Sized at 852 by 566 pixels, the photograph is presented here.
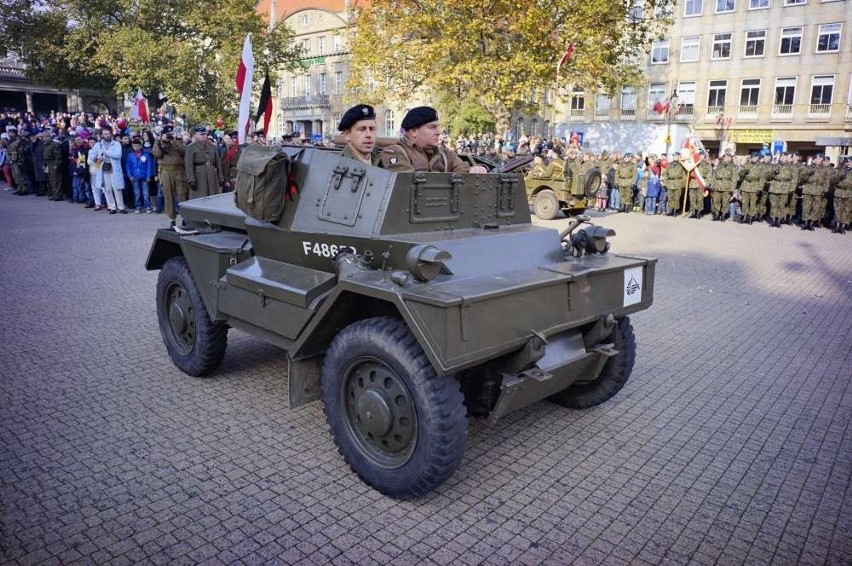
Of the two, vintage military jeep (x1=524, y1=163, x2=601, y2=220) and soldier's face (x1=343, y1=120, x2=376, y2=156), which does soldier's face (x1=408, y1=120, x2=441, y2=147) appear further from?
vintage military jeep (x1=524, y1=163, x2=601, y2=220)

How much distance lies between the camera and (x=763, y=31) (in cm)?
3806

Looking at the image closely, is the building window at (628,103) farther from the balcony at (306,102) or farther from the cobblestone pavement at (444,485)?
the cobblestone pavement at (444,485)

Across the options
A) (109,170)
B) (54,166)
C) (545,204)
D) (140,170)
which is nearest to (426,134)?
(545,204)

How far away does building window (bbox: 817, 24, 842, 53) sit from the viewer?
1403 inches

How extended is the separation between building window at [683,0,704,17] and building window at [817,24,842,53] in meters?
6.97

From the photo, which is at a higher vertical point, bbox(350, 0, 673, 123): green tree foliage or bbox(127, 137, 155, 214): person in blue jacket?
bbox(350, 0, 673, 123): green tree foliage

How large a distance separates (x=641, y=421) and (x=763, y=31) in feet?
135

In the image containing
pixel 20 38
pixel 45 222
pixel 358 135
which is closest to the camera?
pixel 358 135

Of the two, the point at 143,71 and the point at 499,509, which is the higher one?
the point at 143,71

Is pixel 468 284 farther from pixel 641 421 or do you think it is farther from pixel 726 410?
pixel 726 410

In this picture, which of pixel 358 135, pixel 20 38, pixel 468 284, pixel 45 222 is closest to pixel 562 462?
pixel 468 284

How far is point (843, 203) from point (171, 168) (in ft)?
52.6

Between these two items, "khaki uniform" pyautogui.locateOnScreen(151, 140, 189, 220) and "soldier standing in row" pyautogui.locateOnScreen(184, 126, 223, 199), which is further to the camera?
"khaki uniform" pyautogui.locateOnScreen(151, 140, 189, 220)

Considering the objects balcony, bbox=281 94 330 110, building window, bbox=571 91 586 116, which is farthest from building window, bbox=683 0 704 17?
balcony, bbox=281 94 330 110
